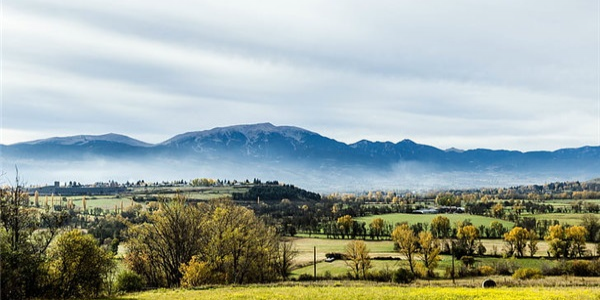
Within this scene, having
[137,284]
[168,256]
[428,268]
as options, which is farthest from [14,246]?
[428,268]

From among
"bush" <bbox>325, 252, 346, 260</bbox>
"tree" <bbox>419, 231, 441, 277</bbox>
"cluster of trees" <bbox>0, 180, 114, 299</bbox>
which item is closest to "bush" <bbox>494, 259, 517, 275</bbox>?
"tree" <bbox>419, 231, 441, 277</bbox>

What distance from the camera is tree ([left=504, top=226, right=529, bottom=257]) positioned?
118 metres

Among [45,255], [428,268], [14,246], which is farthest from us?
[428,268]

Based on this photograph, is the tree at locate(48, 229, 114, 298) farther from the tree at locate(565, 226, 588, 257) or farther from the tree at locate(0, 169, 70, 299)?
the tree at locate(565, 226, 588, 257)

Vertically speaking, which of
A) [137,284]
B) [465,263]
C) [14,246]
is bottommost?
[465,263]

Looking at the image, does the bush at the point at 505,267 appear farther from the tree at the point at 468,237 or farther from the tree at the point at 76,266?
the tree at the point at 76,266

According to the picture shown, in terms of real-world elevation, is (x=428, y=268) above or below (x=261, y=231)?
below

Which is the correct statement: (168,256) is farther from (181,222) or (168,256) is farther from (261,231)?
(261,231)

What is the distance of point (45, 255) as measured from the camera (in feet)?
129

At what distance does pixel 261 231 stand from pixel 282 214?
119 meters

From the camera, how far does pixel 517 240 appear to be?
119m

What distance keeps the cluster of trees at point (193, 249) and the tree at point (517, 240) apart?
80.6 m

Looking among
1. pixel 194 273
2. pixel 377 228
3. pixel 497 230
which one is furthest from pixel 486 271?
pixel 377 228

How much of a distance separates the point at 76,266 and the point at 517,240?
113269 mm
